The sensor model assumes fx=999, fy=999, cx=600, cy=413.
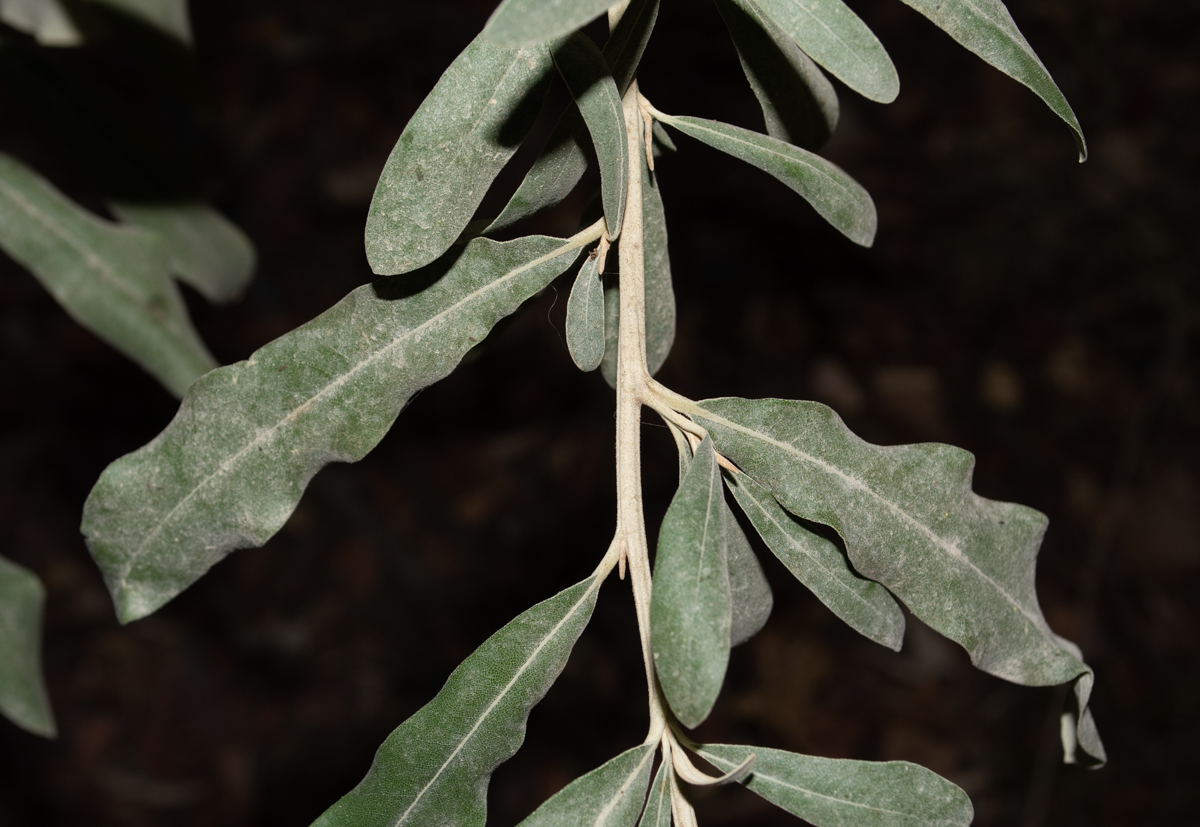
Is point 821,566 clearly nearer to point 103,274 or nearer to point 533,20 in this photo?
point 533,20

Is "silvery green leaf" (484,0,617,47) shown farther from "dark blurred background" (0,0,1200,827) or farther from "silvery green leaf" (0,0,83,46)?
"dark blurred background" (0,0,1200,827)

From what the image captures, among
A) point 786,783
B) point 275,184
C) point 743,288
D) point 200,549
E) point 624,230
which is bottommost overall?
point 743,288

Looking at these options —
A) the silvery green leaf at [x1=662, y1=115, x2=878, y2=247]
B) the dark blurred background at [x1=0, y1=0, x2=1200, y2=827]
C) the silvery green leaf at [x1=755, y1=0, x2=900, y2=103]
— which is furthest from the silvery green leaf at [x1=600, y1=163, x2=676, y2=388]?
the dark blurred background at [x1=0, y1=0, x2=1200, y2=827]

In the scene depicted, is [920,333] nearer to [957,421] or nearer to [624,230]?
[957,421]

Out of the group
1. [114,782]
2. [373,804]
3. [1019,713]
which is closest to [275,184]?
[114,782]

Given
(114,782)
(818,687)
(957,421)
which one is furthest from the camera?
(957,421)

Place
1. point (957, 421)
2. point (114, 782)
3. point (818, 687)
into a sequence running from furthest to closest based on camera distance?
1. point (957, 421)
2. point (818, 687)
3. point (114, 782)

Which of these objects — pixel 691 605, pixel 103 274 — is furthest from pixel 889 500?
pixel 103 274
